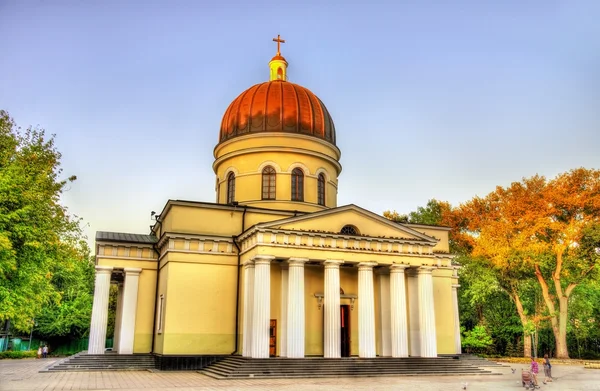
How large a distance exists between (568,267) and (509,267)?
11.8 feet

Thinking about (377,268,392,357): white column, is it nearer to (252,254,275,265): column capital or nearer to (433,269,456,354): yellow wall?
(433,269,456,354): yellow wall

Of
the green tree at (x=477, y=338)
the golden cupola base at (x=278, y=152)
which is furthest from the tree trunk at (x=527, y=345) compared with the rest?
the golden cupola base at (x=278, y=152)

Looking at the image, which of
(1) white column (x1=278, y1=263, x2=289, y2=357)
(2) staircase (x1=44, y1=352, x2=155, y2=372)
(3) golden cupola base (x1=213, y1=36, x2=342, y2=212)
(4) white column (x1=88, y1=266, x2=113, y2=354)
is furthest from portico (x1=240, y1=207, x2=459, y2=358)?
(4) white column (x1=88, y1=266, x2=113, y2=354)

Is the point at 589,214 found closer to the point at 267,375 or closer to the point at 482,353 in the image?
the point at 482,353

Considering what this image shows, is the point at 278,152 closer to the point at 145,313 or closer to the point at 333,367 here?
the point at 145,313

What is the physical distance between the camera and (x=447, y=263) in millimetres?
28422

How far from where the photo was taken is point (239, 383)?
58.1 ft

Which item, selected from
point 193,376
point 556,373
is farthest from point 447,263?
point 193,376

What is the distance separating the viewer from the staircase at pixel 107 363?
22.5 m

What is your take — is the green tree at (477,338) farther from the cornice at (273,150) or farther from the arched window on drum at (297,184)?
the arched window on drum at (297,184)

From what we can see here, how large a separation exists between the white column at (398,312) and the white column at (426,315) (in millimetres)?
849

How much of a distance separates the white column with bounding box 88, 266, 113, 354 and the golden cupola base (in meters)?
7.71

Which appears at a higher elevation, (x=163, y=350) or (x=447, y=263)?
(x=447, y=263)

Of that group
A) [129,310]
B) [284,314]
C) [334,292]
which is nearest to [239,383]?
[284,314]
